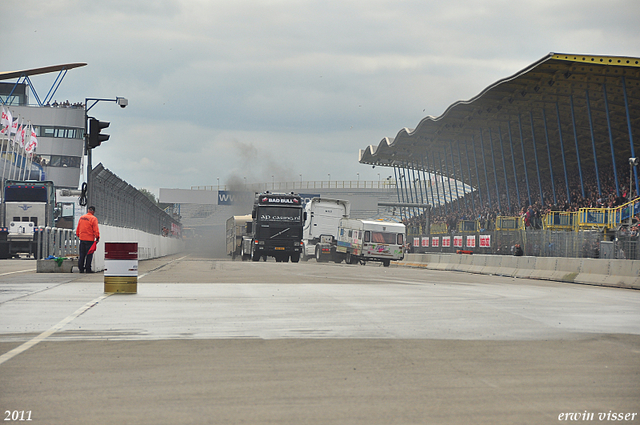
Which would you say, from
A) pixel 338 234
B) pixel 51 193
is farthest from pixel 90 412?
pixel 338 234

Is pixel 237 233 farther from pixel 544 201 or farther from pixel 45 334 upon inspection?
pixel 45 334

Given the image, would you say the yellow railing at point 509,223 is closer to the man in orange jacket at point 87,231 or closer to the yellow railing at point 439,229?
the yellow railing at point 439,229

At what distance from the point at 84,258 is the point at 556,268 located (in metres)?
15.0

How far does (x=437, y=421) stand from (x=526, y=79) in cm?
4167

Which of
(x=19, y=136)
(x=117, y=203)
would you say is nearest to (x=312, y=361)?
(x=117, y=203)

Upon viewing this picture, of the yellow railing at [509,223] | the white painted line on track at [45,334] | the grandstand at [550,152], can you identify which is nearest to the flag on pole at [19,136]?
the grandstand at [550,152]

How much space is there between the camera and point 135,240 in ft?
107

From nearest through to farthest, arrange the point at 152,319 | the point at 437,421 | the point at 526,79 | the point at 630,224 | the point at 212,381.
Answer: the point at 437,421 → the point at 212,381 → the point at 152,319 → the point at 630,224 → the point at 526,79

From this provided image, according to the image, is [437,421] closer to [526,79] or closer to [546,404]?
[546,404]

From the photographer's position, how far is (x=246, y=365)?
263 inches

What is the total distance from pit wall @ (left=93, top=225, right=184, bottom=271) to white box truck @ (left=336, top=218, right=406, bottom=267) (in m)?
11.3

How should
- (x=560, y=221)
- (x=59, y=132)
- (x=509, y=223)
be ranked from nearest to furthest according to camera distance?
(x=560, y=221) → (x=509, y=223) → (x=59, y=132)

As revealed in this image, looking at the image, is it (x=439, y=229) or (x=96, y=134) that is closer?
(x=96, y=134)

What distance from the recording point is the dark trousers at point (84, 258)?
19877 millimetres
